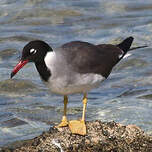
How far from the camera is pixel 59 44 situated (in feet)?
45.3

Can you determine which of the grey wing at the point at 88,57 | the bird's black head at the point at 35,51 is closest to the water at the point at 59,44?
the grey wing at the point at 88,57

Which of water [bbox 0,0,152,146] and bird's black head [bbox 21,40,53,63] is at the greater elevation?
bird's black head [bbox 21,40,53,63]

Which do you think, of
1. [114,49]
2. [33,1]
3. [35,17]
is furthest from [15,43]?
[114,49]

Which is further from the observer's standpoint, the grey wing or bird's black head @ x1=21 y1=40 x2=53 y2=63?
the grey wing

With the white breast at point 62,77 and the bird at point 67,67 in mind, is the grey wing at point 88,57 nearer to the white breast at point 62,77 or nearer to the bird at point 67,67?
the bird at point 67,67

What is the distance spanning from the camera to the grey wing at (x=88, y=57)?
282 inches

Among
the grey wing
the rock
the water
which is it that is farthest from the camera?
the water

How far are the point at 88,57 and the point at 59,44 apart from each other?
20.9ft

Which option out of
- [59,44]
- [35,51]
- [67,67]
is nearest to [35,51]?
[35,51]

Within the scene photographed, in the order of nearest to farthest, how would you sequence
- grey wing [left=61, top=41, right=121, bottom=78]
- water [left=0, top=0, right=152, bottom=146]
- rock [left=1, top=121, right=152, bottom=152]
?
rock [left=1, top=121, right=152, bottom=152]
grey wing [left=61, top=41, right=121, bottom=78]
water [left=0, top=0, right=152, bottom=146]

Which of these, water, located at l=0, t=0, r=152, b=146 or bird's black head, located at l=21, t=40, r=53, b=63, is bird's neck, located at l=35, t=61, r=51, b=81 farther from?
water, located at l=0, t=0, r=152, b=146

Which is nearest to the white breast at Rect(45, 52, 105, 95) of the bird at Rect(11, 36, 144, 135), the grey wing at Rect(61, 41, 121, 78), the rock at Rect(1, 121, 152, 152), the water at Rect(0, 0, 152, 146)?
the bird at Rect(11, 36, 144, 135)

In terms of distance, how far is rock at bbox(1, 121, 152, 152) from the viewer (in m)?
6.81

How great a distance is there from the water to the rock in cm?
165
